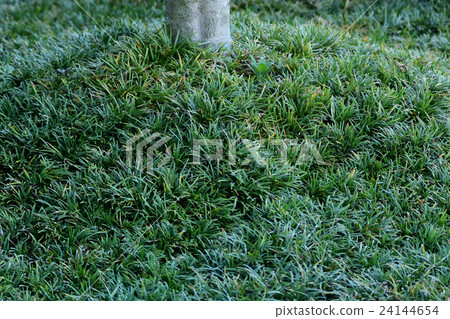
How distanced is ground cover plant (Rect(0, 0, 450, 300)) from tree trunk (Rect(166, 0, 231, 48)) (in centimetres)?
10

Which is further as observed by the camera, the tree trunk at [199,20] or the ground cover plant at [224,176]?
the tree trunk at [199,20]

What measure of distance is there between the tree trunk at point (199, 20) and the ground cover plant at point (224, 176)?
4.0 inches

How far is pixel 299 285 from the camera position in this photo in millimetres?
2355

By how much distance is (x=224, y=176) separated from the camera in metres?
2.86

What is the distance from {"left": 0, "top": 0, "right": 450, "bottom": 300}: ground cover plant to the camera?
2469 mm

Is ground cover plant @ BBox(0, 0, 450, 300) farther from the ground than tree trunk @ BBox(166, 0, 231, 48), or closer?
closer

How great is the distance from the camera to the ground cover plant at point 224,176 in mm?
2469

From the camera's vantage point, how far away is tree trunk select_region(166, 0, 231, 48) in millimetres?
3428

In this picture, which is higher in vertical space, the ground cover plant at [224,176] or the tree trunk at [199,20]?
the tree trunk at [199,20]

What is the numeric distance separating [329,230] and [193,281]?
0.81m

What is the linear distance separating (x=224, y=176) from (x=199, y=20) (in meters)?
1.29

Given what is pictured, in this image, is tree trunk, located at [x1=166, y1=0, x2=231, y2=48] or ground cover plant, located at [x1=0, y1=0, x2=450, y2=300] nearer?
ground cover plant, located at [x1=0, y1=0, x2=450, y2=300]
